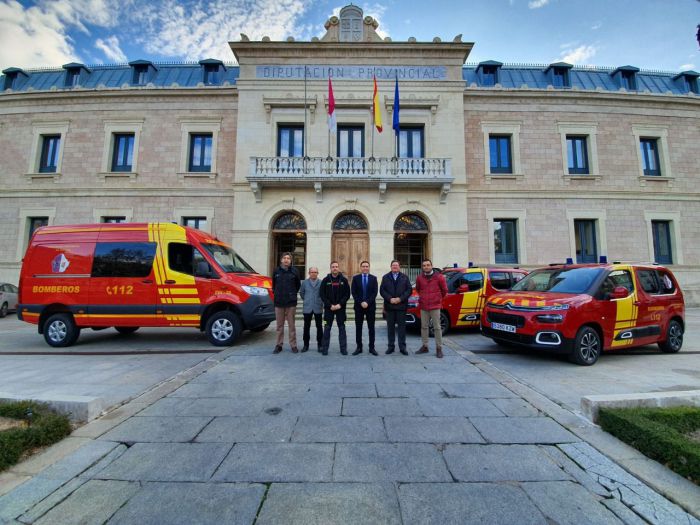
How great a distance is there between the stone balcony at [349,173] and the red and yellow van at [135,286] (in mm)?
7163

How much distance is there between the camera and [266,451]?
267 cm

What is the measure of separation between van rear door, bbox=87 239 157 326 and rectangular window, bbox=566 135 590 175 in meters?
18.6

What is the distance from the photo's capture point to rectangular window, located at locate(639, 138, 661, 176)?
15.9 meters

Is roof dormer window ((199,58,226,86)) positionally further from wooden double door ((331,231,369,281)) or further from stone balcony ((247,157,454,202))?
wooden double door ((331,231,369,281))

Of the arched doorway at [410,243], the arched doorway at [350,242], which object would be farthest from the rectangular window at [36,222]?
the arched doorway at [410,243]

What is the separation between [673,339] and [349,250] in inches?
422

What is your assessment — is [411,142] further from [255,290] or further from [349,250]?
[255,290]

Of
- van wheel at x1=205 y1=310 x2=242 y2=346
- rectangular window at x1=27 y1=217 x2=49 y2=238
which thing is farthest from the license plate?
rectangular window at x1=27 y1=217 x2=49 y2=238

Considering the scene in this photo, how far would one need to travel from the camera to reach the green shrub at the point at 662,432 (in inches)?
91.4

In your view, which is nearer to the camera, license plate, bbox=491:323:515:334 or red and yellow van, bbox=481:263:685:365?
red and yellow van, bbox=481:263:685:365

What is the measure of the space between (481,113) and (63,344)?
18.4 meters

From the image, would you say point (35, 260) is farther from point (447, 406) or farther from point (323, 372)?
point (447, 406)

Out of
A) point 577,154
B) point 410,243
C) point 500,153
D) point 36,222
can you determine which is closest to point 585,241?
point 577,154

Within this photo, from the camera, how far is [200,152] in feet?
51.6
